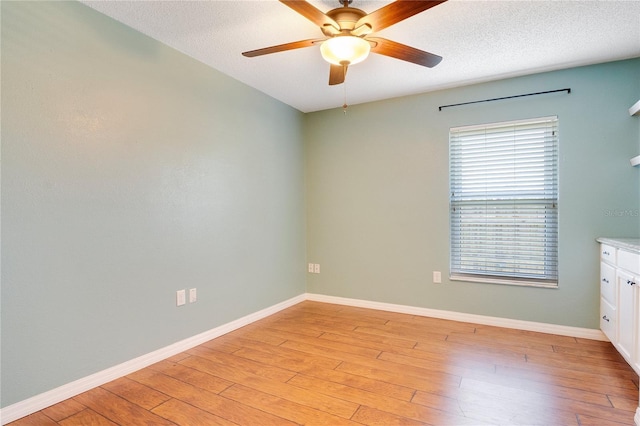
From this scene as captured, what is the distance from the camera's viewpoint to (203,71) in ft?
9.38

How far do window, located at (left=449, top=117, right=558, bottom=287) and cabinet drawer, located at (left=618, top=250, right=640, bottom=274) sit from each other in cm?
69

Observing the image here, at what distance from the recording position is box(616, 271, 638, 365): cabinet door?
82.7 inches

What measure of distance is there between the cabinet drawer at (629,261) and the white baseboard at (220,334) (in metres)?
0.86

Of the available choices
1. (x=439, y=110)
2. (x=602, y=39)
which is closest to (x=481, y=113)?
(x=439, y=110)

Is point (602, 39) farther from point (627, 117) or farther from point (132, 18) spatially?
point (132, 18)

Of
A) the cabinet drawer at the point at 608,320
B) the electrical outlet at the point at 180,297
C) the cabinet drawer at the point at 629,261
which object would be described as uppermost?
the cabinet drawer at the point at 629,261

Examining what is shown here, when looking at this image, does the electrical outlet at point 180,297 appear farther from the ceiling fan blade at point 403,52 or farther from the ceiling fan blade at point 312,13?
the ceiling fan blade at point 403,52

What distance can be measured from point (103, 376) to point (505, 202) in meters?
3.57

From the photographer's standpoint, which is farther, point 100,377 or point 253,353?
point 253,353

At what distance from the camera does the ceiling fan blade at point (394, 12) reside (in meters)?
1.55

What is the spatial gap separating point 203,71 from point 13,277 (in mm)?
1999

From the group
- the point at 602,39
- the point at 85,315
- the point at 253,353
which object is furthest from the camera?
the point at 253,353

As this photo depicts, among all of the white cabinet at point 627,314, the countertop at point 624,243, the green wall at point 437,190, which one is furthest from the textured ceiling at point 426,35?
the white cabinet at point 627,314

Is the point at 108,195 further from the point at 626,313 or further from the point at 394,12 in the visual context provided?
the point at 626,313
